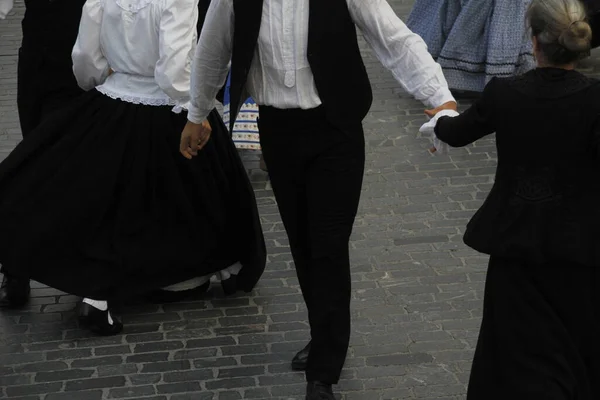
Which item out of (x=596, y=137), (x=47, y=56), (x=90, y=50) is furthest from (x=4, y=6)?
(x=596, y=137)

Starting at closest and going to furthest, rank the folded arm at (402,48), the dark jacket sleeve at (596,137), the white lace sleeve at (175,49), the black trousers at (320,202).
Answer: the dark jacket sleeve at (596,137) < the folded arm at (402,48) < the black trousers at (320,202) < the white lace sleeve at (175,49)

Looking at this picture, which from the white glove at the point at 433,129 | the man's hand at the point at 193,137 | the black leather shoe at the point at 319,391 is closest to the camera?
the white glove at the point at 433,129

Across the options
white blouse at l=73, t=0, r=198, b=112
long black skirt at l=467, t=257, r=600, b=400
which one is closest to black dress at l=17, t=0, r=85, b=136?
white blouse at l=73, t=0, r=198, b=112

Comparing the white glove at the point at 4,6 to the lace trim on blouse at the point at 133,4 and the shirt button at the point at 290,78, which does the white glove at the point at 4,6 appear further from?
the shirt button at the point at 290,78

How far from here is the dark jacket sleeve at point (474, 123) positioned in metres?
3.50

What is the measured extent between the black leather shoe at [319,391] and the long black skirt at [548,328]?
91cm

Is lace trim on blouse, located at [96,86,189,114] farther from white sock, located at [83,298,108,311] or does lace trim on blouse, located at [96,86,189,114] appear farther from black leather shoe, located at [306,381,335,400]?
black leather shoe, located at [306,381,335,400]

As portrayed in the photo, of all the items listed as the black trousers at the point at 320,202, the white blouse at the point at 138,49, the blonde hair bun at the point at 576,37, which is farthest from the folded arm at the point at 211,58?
the blonde hair bun at the point at 576,37

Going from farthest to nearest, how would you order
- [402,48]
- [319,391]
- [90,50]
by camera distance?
[90,50] < [319,391] < [402,48]

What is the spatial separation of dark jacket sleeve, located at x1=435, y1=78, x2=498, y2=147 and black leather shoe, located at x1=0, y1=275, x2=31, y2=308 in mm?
2389

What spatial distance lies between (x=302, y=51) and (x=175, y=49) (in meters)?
0.87

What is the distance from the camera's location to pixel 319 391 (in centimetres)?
440

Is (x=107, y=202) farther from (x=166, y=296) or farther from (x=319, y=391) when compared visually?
(x=319, y=391)

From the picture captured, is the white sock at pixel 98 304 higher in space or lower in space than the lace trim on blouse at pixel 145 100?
lower
